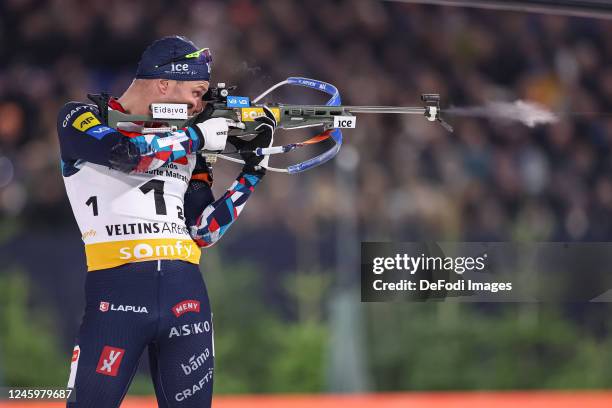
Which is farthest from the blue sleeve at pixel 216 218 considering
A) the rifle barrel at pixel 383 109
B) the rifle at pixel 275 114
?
the rifle barrel at pixel 383 109

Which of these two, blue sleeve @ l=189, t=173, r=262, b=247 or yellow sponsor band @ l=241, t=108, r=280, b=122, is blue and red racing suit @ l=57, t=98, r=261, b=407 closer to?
blue sleeve @ l=189, t=173, r=262, b=247

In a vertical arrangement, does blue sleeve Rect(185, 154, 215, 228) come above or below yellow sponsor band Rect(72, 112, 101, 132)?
below

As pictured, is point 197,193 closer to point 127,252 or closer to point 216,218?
point 216,218

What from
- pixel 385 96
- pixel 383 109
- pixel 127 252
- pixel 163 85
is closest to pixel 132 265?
pixel 127 252

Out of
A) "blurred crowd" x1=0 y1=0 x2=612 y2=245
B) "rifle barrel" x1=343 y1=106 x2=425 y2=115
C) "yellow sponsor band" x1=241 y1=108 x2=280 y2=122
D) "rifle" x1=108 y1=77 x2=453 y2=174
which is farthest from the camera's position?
"blurred crowd" x1=0 y1=0 x2=612 y2=245

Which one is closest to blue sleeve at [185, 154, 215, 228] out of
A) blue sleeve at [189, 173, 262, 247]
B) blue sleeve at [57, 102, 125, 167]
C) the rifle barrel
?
blue sleeve at [189, 173, 262, 247]

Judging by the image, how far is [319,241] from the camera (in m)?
6.31

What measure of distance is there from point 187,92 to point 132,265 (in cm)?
59

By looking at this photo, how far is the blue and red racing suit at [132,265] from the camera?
3.00m

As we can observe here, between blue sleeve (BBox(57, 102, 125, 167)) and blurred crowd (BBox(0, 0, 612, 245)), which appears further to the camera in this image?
blurred crowd (BBox(0, 0, 612, 245))

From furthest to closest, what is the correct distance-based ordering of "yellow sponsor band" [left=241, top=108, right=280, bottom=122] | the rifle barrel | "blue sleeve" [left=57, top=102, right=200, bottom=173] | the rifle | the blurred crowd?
the blurred crowd, the rifle barrel, "yellow sponsor band" [left=241, top=108, right=280, bottom=122], the rifle, "blue sleeve" [left=57, top=102, right=200, bottom=173]

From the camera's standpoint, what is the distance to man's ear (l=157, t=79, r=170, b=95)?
10.5 ft

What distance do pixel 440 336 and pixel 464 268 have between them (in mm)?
2395

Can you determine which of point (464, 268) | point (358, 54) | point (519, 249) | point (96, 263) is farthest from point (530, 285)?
point (96, 263)
